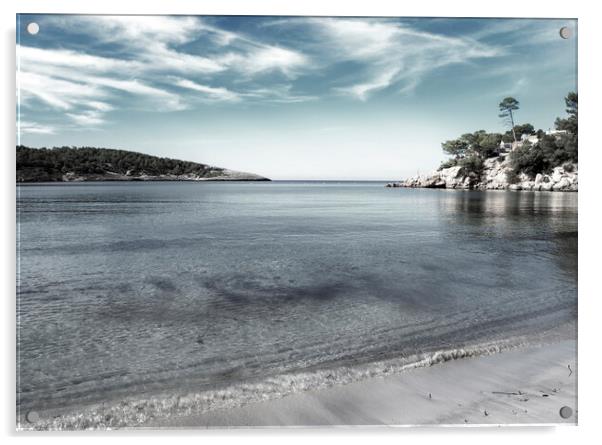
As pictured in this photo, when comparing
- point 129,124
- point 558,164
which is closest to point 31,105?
point 129,124

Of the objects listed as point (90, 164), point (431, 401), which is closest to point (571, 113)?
point (431, 401)

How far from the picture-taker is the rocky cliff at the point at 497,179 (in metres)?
4.55

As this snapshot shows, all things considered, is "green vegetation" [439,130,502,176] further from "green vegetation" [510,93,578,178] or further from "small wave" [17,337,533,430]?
"small wave" [17,337,533,430]

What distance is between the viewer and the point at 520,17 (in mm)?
3350

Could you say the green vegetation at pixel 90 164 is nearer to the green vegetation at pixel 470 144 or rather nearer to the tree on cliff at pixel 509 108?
the green vegetation at pixel 470 144

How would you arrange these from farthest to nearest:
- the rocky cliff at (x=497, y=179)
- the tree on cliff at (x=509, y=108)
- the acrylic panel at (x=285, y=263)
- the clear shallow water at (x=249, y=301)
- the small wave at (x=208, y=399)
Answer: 1. the rocky cliff at (x=497, y=179)
2. the tree on cliff at (x=509, y=108)
3. the clear shallow water at (x=249, y=301)
4. the acrylic panel at (x=285, y=263)
5. the small wave at (x=208, y=399)

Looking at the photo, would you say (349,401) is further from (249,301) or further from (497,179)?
(497,179)

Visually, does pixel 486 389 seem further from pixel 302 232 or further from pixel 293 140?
pixel 302 232

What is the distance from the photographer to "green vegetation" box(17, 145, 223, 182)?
363 cm

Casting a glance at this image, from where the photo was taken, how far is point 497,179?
17.1 metres

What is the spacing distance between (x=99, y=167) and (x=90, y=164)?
1.15 ft

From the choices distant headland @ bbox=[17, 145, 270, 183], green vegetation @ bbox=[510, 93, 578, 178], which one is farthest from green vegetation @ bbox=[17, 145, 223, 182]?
green vegetation @ bbox=[510, 93, 578, 178]

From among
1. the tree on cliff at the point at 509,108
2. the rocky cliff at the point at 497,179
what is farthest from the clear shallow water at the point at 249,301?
the tree on cliff at the point at 509,108

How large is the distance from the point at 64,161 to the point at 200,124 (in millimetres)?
1625
